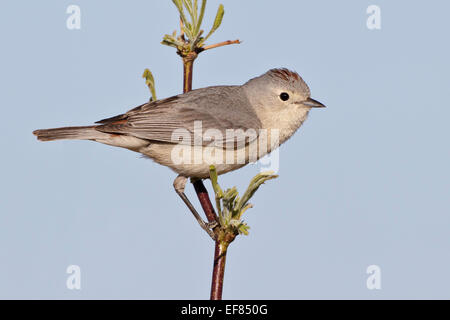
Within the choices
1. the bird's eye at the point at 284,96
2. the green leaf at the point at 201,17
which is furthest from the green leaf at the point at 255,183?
the bird's eye at the point at 284,96

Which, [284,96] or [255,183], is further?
[284,96]

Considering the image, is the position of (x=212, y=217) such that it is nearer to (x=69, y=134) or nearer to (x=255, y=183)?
(x=255, y=183)

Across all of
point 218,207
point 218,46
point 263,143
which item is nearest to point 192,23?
point 218,46

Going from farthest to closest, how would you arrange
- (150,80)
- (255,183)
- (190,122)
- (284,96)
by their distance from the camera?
(284,96)
(190,122)
(150,80)
(255,183)

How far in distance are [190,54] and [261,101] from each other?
176 centimetres

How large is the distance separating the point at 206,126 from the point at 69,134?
1344 mm

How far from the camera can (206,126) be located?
5270mm

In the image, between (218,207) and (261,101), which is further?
(261,101)

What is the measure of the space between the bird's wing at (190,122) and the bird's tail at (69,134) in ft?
0.29

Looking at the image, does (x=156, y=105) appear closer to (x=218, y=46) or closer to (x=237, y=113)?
(x=237, y=113)

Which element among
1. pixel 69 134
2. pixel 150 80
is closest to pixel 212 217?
pixel 150 80

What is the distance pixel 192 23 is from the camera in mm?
3920

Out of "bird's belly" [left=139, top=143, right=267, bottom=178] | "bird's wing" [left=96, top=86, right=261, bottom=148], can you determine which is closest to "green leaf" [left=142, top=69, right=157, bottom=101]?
"bird's wing" [left=96, top=86, right=261, bottom=148]

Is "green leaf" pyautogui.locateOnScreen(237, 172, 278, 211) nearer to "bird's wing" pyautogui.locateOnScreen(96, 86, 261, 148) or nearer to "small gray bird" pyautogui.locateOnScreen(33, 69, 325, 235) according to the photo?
"small gray bird" pyautogui.locateOnScreen(33, 69, 325, 235)
